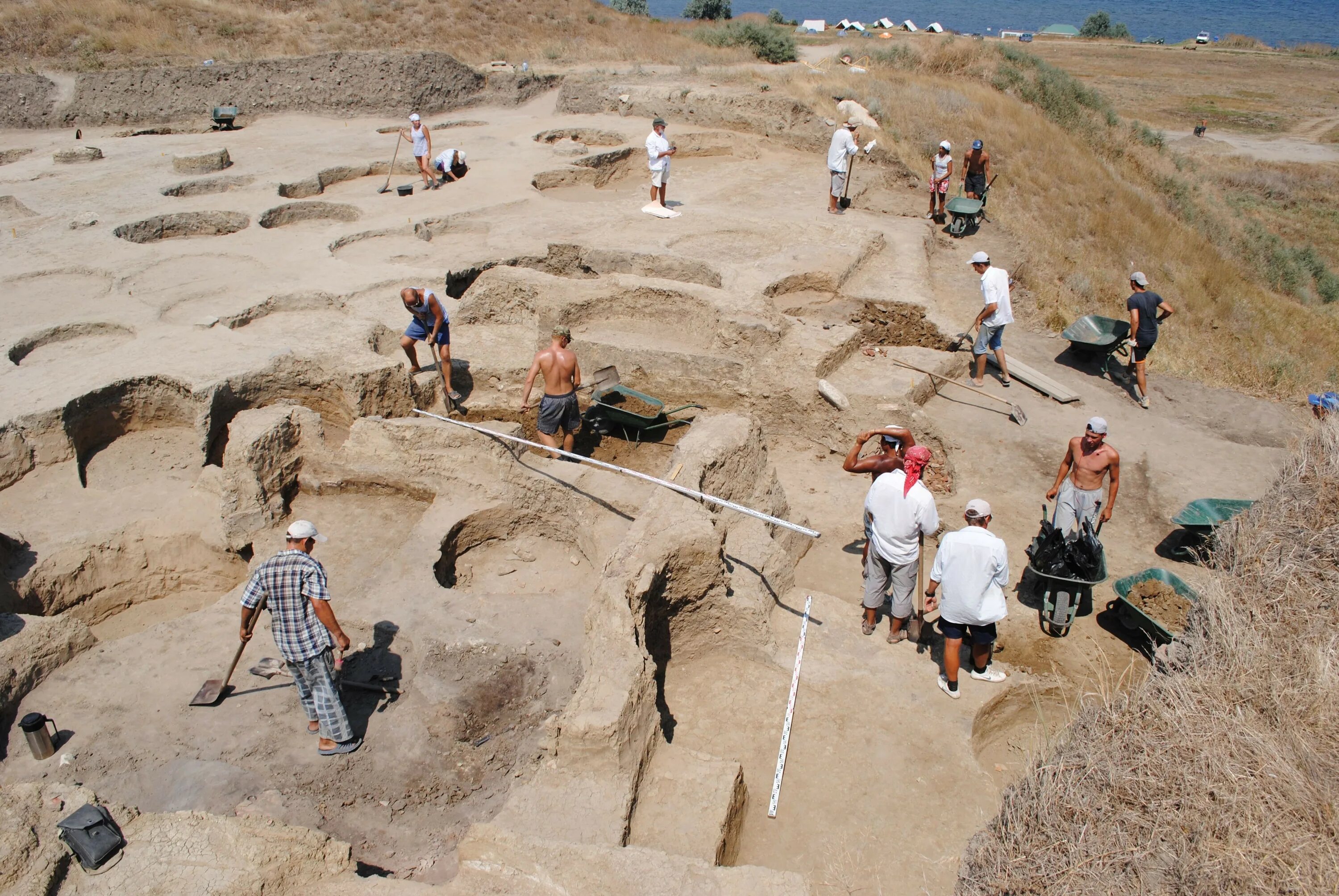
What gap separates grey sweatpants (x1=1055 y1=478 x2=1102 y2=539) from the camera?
24.6ft

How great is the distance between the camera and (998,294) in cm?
1030

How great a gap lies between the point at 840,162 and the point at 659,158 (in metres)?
3.16

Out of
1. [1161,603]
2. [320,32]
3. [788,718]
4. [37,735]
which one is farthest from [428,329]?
[320,32]

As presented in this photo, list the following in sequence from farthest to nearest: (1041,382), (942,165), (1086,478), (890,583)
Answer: (942,165), (1041,382), (1086,478), (890,583)

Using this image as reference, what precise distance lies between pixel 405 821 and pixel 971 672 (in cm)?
391

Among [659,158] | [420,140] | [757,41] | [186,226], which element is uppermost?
[757,41]

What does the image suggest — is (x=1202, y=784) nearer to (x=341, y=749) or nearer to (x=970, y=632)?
(x=970, y=632)

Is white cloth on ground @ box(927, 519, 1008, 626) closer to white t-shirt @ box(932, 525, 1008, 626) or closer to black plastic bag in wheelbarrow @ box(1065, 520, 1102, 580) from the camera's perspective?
white t-shirt @ box(932, 525, 1008, 626)

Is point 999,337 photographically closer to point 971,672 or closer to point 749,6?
point 971,672

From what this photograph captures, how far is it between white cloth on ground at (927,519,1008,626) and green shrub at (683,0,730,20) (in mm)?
48451

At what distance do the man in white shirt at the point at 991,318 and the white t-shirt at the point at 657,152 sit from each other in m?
6.86

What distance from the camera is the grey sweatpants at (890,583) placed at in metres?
6.41

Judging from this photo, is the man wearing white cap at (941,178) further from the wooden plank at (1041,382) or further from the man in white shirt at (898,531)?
the man in white shirt at (898,531)

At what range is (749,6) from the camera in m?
182
